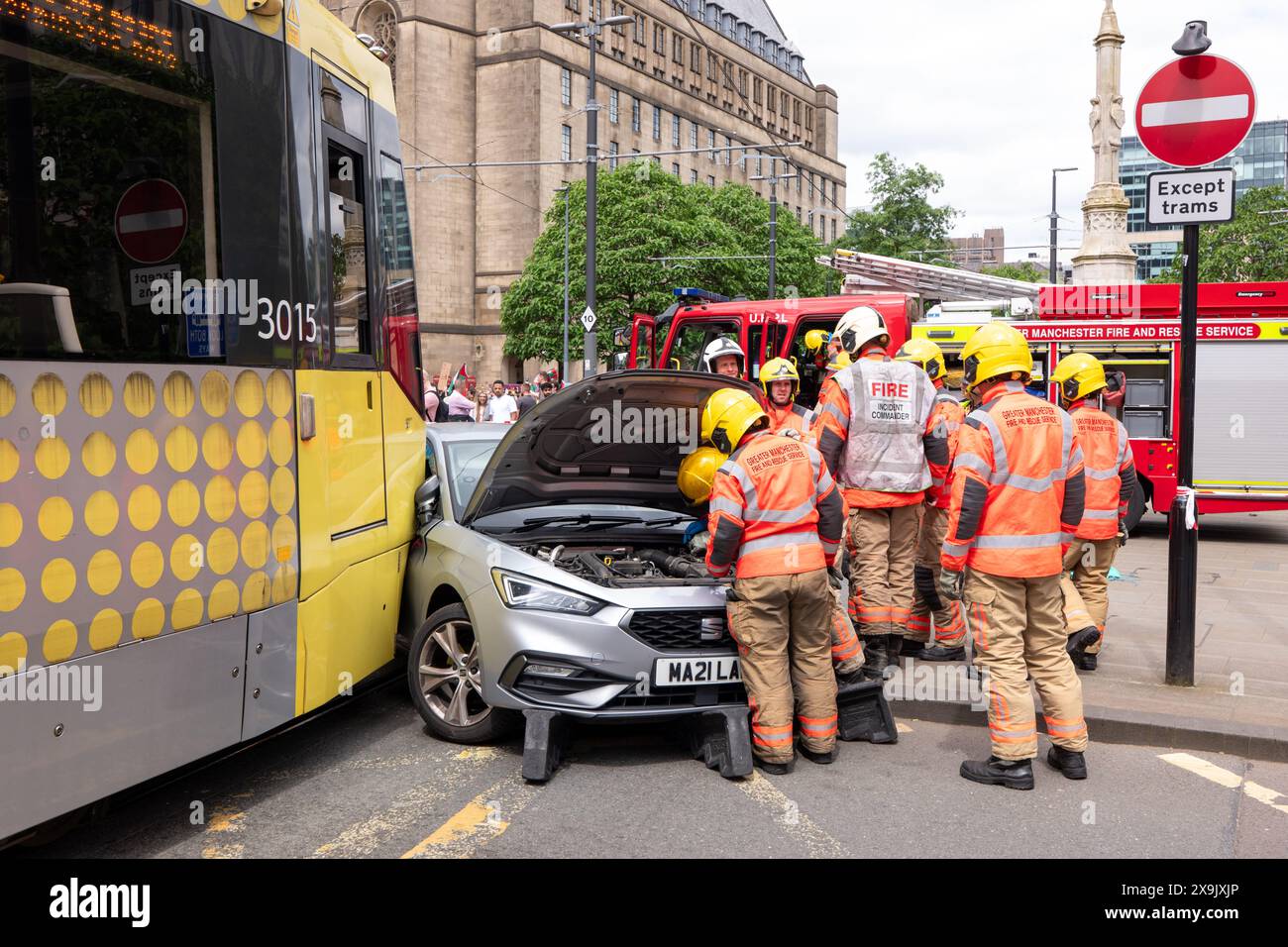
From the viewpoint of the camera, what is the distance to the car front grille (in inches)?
201

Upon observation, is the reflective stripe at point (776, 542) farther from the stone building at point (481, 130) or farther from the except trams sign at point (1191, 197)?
the stone building at point (481, 130)

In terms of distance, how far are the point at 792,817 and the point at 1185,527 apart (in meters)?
3.10

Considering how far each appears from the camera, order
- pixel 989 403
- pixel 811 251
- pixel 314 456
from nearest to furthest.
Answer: pixel 314 456 → pixel 989 403 → pixel 811 251

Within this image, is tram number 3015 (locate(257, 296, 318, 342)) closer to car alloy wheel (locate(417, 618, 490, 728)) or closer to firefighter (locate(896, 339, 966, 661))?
car alloy wheel (locate(417, 618, 490, 728))

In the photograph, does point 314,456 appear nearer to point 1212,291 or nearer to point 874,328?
point 874,328

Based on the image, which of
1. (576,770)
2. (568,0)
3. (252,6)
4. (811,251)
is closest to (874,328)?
(576,770)

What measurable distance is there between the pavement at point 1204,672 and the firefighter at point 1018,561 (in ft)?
2.74

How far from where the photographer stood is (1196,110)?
Answer: 629 cm

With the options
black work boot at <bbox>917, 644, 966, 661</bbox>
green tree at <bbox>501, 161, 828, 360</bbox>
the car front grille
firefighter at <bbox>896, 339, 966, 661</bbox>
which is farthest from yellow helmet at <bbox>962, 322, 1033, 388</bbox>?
green tree at <bbox>501, 161, 828, 360</bbox>

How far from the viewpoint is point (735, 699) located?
17.5 feet

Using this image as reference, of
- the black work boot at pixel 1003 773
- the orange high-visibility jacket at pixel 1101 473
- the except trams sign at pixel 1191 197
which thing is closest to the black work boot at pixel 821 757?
the black work boot at pixel 1003 773

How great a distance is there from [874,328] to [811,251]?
4752cm

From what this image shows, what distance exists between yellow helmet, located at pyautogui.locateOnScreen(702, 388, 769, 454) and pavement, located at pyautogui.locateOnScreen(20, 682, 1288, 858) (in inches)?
59.7

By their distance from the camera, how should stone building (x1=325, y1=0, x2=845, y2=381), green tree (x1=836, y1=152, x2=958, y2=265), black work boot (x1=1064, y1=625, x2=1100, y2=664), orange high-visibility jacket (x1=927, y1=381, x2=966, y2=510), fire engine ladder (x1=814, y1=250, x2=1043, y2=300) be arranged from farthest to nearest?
green tree (x1=836, y1=152, x2=958, y2=265) < stone building (x1=325, y1=0, x2=845, y2=381) < fire engine ladder (x1=814, y1=250, x2=1043, y2=300) < orange high-visibility jacket (x1=927, y1=381, x2=966, y2=510) < black work boot (x1=1064, y1=625, x2=1100, y2=664)
